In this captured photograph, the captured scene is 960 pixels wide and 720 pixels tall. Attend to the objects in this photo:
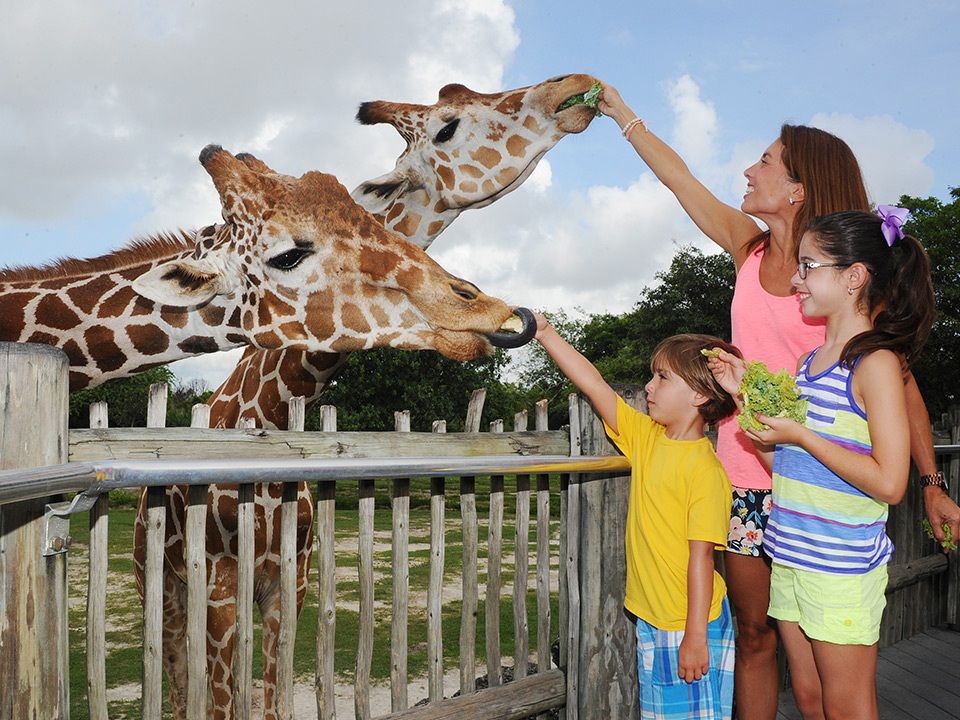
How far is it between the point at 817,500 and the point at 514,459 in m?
0.89

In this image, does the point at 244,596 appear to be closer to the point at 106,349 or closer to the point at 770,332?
the point at 106,349

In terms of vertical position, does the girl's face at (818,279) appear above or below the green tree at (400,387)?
above

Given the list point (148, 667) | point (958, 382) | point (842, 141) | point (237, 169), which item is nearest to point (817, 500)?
point (842, 141)

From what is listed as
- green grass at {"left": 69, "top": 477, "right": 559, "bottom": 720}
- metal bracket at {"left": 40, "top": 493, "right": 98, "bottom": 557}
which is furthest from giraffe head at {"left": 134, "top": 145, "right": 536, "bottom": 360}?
green grass at {"left": 69, "top": 477, "right": 559, "bottom": 720}

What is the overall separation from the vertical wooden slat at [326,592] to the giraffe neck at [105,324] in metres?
0.87

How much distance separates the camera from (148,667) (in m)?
2.03

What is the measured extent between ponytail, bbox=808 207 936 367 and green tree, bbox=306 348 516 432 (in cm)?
645

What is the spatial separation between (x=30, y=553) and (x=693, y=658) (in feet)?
5.48

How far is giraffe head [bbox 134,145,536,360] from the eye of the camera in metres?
2.90

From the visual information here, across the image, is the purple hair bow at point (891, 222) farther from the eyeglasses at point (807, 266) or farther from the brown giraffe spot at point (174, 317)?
the brown giraffe spot at point (174, 317)

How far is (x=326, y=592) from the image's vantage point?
92.2 inches

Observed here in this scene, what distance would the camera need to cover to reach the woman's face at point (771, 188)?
94.6 inches

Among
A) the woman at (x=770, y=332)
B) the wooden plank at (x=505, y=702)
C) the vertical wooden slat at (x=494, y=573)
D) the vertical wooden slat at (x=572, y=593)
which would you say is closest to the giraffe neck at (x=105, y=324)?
the vertical wooden slat at (x=494, y=573)

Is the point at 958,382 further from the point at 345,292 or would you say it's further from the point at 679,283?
the point at 345,292
